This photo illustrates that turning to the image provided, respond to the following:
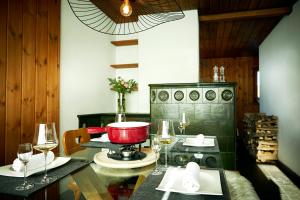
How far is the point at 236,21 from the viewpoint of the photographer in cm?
414

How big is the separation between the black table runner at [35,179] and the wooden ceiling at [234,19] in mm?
1702

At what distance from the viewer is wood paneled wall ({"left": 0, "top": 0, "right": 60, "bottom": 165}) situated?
1953 millimetres

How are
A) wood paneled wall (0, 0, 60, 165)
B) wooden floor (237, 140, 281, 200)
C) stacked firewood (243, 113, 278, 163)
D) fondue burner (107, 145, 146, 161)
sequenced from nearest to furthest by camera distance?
fondue burner (107, 145, 146, 161) → wood paneled wall (0, 0, 60, 165) → wooden floor (237, 140, 281, 200) → stacked firewood (243, 113, 278, 163)

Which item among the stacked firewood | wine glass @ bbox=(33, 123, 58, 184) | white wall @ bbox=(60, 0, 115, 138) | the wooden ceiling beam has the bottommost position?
the stacked firewood

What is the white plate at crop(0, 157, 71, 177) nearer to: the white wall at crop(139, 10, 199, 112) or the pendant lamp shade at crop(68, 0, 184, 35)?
the pendant lamp shade at crop(68, 0, 184, 35)

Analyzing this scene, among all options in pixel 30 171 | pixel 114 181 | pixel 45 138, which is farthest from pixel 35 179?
pixel 114 181

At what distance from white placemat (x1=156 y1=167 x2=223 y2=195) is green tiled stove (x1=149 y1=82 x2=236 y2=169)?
2.19 metres

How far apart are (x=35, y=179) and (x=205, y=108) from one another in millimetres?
2610

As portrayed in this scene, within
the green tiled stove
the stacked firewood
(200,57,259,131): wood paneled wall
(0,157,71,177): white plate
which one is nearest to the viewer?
(0,157,71,177): white plate

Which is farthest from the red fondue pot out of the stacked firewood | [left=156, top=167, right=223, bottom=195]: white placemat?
the stacked firewood

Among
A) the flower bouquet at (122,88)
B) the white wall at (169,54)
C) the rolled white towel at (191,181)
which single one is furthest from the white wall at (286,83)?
the rolled white towel at (191,181)

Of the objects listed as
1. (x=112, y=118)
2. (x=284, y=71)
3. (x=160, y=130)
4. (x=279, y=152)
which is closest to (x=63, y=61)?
(x=112, y=118)

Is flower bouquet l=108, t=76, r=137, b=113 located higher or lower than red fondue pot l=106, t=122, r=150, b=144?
higher

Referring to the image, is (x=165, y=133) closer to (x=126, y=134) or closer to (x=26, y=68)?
(x=126, y=134)
